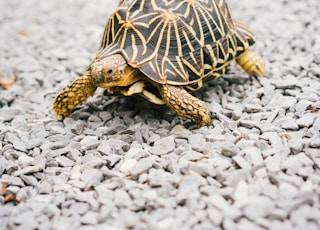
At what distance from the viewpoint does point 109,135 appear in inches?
104

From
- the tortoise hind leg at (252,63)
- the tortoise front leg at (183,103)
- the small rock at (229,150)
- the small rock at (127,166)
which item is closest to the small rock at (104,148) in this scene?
the small rock at (127,166)

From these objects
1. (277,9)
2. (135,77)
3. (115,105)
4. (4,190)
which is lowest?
(4,190)

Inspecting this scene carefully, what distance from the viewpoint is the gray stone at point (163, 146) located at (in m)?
2.37

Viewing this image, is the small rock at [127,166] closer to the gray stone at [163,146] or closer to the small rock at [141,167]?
the small rock at [141,167]

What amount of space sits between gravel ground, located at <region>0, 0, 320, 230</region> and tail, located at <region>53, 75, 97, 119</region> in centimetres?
9

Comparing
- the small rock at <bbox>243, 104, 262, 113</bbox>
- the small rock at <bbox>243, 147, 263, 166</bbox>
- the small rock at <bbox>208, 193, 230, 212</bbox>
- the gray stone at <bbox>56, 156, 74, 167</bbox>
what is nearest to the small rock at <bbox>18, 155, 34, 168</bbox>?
the gray stone at <bbox>56, 156, 74, 167</bbox>

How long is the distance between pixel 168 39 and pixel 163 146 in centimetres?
63

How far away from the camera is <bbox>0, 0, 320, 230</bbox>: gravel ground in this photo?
193 centimetres

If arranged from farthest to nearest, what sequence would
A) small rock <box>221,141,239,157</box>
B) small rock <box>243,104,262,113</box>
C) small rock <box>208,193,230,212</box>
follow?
1. small rock <box>243,104,262,113</box>
2. small rock <box>221,141,239,157</box>
3. small rock <box>208,193,230,212</box>

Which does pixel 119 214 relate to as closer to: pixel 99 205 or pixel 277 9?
pixel 99 205

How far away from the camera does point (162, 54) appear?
2523mm

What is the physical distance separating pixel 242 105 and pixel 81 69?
1429 millimetres

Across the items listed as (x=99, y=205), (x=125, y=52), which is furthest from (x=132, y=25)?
(x=99, y=205)

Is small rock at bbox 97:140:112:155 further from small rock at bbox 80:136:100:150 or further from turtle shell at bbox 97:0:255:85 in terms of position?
turtle shell at bbox 97:0:255:85
